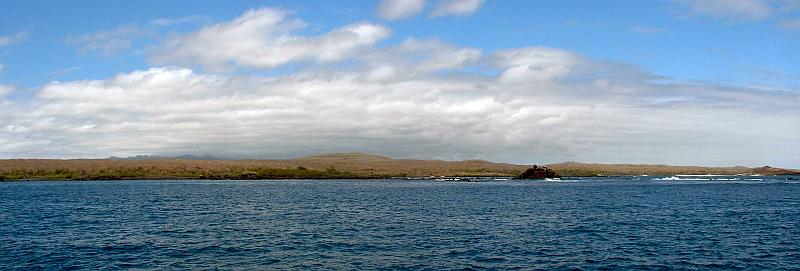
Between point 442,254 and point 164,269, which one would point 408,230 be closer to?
point 442,254

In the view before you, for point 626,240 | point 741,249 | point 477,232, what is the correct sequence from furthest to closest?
point 477,232 < point 626,240 < point 741,249

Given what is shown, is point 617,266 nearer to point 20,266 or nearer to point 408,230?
point 408,230

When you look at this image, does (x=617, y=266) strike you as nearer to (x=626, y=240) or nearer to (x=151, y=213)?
(x=626, y=240)

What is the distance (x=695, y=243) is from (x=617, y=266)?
43.5 ft

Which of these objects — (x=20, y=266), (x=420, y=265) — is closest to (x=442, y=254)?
(x=420, y=265)

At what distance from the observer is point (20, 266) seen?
129 feet

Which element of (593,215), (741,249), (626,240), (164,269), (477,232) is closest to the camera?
(164,269)

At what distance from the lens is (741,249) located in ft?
151

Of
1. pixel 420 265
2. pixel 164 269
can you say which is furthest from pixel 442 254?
pixel 164 269

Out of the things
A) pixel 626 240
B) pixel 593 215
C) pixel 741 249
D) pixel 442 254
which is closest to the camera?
pixel 442 254

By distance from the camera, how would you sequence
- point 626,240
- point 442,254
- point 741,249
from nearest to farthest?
point 442,254 → point 741,249 → point 626,240

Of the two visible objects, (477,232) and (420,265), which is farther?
(477,232)

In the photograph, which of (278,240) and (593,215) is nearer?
(278,240)

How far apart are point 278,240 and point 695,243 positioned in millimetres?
31414
